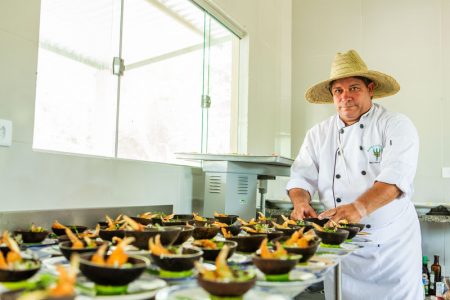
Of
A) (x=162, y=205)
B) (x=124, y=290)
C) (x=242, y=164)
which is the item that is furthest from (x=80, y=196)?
(x=124, y=290)

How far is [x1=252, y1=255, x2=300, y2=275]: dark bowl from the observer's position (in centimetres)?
94

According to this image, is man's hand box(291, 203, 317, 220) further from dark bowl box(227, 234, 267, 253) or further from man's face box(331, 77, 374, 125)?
dark bowl box(227, 234, 267, 253)

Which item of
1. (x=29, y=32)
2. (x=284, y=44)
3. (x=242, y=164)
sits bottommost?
(x=242, y=164)

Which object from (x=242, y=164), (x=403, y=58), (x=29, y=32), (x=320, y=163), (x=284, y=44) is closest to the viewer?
(x=29, y=32)

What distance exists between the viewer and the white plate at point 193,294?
0.77m

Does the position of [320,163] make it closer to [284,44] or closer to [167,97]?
[167,97]

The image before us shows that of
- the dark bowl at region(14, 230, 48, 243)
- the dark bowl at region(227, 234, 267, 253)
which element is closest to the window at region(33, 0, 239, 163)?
the dark bowl at region(14, 230, 48, 243)

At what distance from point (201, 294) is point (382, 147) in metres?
1.75

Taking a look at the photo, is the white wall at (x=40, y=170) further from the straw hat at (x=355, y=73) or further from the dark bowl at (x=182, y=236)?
the straw hat at (x=355, y=73)

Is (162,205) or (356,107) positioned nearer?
(356,107)

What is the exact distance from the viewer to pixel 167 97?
116 inches

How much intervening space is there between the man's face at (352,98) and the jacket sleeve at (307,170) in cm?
29

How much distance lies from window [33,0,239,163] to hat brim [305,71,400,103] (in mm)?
911

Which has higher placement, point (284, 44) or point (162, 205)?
point (284, 44)
